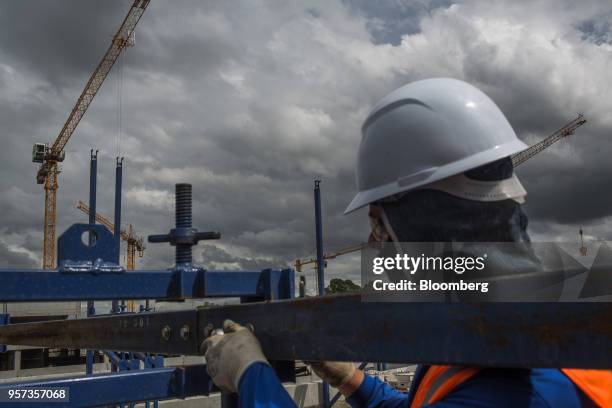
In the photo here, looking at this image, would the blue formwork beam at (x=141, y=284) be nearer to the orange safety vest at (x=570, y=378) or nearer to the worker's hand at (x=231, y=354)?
the worker's hand at (x=231, y=354)

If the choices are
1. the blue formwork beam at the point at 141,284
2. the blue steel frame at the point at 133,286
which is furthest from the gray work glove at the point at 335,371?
the blue formwork beam at the point at 141,284

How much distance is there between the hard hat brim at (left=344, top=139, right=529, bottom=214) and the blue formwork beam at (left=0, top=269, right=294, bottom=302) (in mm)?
1766

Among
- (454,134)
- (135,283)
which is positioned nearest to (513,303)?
(454,134)

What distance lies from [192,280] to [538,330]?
2.42m

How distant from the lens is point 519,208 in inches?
60.9

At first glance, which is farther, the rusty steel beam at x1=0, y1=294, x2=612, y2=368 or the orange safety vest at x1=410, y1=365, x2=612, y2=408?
→ the orange safety vest at x1=410, y1=365, x2=612, y2=408

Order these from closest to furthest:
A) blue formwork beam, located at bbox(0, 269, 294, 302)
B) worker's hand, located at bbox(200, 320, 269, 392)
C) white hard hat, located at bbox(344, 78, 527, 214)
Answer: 1. worker's hand, located at bbox(200, 320, 269, 392)
2. white hard hat, located at bbox(344, 78, 527, 214)
3. blue formwork beam, located at bbox(0, 269, 294, 302)

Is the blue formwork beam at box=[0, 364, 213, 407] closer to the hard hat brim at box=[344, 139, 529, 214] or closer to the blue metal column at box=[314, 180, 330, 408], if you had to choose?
the hard hat brim at box=[344, 139, 529, 214]

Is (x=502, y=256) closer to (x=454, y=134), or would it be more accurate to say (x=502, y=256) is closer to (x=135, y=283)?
(x=454, y=134)

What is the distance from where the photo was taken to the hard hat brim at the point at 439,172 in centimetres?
154

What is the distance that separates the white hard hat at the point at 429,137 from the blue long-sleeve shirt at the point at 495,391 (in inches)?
21.2

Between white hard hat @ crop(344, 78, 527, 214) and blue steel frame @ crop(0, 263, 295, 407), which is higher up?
white hard hat @ crop(344, 78, 527, 214)

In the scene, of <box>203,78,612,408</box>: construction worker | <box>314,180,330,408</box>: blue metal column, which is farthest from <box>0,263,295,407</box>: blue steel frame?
<box>314,180,330,408</box>: blue metal column

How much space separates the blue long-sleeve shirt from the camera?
50.9 inches
